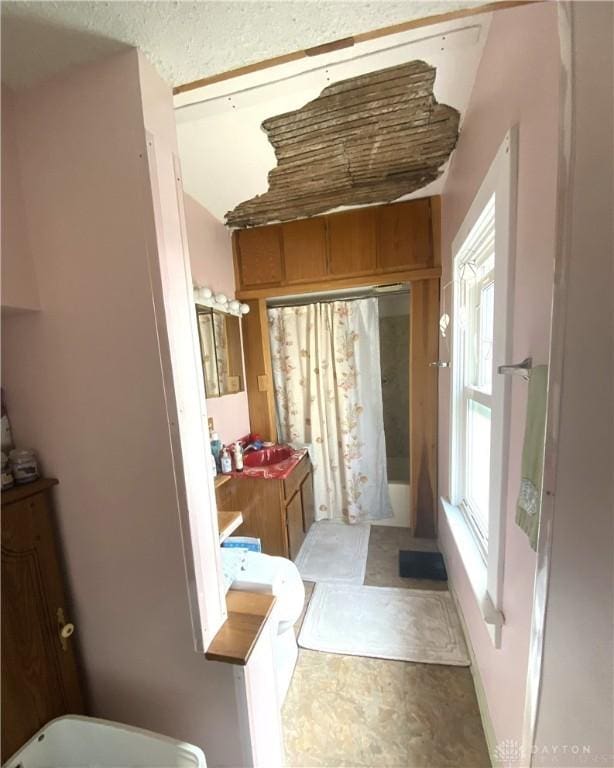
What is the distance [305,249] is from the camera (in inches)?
81.9

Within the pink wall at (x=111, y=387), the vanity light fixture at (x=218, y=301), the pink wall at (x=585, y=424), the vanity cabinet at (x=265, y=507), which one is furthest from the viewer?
the vanity cabinet at (x=265, y=507)

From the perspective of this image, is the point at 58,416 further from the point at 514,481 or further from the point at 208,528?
the point at 514,481

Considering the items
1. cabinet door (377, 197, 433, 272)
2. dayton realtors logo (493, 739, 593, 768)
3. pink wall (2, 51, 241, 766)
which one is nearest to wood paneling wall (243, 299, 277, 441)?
cabinet door (377, 197, 433, 272)

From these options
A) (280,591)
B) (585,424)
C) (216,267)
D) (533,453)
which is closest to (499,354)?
(533,453)

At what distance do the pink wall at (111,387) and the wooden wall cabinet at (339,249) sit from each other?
1.46 metres

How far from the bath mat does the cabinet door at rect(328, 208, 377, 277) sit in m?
2.16

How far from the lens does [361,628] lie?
1.48 m

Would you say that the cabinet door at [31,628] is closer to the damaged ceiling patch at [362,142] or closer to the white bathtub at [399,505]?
→ the damaged ceiling patch at [362,142]

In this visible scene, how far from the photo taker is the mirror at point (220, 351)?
1.79 meters

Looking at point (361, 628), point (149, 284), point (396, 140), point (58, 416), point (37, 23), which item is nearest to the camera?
point (37, 23)

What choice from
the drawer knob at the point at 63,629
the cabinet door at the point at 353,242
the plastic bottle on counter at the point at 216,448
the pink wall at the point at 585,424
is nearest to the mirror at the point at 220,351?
the plastic bottle on counter at the point at 216,448

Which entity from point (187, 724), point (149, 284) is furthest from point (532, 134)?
point (187, 724)

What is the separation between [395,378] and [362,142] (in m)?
1.92

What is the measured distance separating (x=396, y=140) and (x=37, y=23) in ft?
4.16
